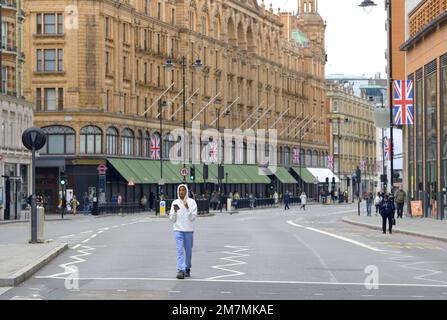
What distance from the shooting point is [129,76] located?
3649 inches

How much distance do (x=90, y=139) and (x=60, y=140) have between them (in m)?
2.28

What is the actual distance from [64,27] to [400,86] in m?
36.5

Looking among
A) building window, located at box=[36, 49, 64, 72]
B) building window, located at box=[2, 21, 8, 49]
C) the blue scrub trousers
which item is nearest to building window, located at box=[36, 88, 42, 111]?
building window, located at box=[36, 49, 64, 72]

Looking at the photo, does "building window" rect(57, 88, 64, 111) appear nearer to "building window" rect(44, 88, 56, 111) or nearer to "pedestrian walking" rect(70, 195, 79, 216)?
"building window" rect(44, 88, 56, 111)

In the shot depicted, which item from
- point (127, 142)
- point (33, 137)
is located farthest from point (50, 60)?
point (33, 137)

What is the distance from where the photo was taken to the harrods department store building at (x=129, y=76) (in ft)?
284

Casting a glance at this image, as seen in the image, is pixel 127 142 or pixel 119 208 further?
pixel 127 142

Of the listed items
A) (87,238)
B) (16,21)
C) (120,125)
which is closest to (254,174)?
(120,125)

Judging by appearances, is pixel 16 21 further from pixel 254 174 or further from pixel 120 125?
pixel 254 174

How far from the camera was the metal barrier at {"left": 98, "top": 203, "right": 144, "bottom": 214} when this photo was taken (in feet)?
265

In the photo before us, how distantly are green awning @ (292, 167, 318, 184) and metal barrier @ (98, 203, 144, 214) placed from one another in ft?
166

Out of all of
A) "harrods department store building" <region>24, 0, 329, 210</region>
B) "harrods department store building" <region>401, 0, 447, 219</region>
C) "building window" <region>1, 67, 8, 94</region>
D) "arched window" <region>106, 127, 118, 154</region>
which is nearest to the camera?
"harrods department store building" <region>401, 0, 447, 219</region>

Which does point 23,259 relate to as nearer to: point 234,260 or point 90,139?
point 234,260

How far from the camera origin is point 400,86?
187 feet
